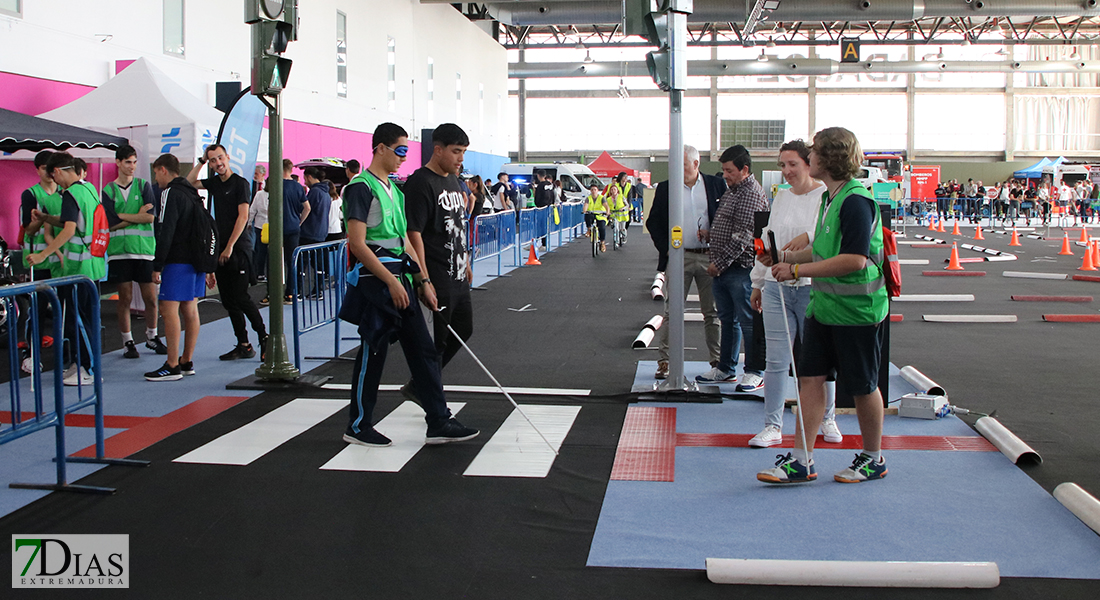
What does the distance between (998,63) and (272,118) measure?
4424cm

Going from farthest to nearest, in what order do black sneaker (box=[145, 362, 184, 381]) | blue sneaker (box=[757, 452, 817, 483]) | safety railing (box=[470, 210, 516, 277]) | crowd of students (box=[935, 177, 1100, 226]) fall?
crowd of students (box=[935, 177, 1100, 226]) < safety railing (box=[470, 210, 516, 277]) < black sneaker (box=[145, 362, 184, 381]) < blue sneaker (box=[757, 452, 817, 483])

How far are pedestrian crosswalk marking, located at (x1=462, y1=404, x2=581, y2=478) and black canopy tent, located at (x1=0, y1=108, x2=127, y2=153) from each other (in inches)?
274

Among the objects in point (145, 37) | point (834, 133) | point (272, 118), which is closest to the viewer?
point (834, 133)

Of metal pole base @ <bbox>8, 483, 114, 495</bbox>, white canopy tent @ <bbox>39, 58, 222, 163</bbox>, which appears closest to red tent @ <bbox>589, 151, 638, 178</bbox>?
white canopy tent @ <bbox>39, 58, 222, 163</bbox>

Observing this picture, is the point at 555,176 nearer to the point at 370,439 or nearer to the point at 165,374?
the point at 165,374

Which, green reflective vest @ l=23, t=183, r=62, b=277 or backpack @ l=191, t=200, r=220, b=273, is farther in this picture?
green reflective vest @ l=23, t=183, r=62, b=277

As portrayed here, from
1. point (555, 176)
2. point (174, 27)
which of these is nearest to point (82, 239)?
point (174, 27)

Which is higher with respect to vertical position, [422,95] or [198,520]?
[422,95]

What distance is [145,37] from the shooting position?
15734mm

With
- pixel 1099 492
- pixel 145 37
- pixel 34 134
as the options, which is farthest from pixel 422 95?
pixel 1099 492

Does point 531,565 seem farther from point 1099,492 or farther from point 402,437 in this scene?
point 1099,492

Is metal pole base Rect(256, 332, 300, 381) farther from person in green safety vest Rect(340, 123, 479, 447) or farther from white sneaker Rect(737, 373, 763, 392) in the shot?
white sneaker Rect(737, 373, 763, 392)

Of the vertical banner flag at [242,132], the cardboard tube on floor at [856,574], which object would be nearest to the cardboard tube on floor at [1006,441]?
the cardboard tube on floor at [856,574]

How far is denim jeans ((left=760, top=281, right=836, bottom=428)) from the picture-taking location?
5680mm
